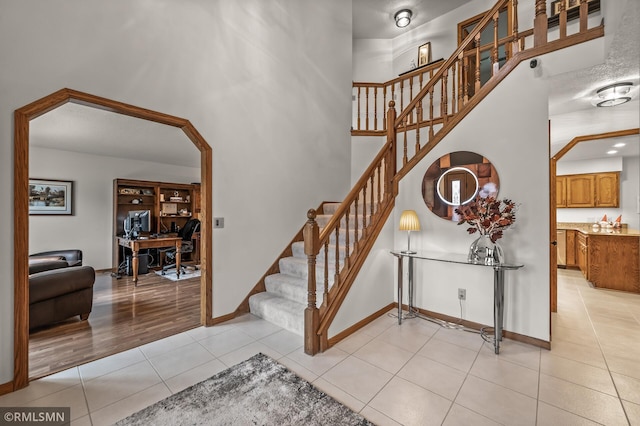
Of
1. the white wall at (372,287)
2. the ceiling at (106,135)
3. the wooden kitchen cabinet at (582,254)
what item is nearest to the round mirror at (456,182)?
the white wall at (372,287)

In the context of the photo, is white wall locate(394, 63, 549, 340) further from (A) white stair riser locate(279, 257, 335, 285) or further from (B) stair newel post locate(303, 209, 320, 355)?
(B) stair newel post locate(303, 209, 320, 355)

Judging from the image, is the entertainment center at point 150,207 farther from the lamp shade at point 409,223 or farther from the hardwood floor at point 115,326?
the lamp shade at point 409,223

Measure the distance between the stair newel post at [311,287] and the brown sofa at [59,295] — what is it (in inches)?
107

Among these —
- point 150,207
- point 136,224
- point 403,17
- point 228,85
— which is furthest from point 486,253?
point 150,207

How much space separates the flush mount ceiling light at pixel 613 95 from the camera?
2480mm

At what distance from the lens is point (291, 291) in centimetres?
313

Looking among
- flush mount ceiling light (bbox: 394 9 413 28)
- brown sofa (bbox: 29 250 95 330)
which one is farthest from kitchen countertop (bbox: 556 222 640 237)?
brown sofa (bbox: 29 250 95 330)

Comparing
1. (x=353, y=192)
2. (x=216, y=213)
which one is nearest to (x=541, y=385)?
(x=353, y=192)

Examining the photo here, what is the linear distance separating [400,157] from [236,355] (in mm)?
3067

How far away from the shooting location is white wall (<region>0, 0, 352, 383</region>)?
1954 millimetres

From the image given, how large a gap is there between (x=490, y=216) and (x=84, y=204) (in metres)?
7.47

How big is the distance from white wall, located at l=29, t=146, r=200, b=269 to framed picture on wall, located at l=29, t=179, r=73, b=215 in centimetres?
10

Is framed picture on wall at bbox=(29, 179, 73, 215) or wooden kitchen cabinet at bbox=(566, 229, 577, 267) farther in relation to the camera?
wooden kitchen cabinet at bbox=(566, 229, 577, 267)

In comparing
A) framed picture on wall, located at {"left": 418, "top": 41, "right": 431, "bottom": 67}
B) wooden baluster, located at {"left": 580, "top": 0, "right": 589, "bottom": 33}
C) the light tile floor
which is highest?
framed picture on wall, located at {"left": 418, "top": 41, "right": 431, "bottom": 67}
